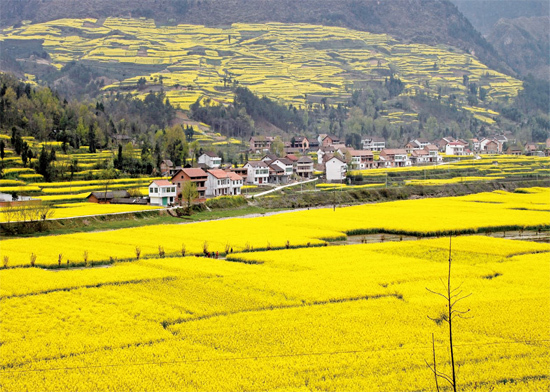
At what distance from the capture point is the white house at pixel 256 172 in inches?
3113

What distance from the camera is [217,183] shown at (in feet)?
221

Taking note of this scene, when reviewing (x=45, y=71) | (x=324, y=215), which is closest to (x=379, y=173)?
(x=324, y=215)

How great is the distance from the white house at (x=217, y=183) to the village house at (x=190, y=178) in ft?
5.19

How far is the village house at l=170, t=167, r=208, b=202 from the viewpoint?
209 ft

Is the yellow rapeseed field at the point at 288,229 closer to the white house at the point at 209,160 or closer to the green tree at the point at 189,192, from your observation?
the green tree at the point at 189,192

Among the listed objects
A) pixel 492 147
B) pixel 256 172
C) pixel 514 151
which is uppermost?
pixel 256 172

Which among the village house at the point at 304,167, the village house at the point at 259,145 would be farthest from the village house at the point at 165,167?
the village house at the point at 259,145

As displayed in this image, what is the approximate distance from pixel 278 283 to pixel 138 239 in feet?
52.9

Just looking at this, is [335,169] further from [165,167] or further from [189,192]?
[189,192]

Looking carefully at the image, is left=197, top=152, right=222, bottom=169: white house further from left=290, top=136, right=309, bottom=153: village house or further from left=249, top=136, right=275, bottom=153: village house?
left=290, top=136, right=309, bottom=153: village house

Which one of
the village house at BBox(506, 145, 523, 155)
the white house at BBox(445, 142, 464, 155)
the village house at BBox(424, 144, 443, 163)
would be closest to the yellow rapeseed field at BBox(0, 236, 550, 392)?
the village house at BBox(424, 144, 443, 163)

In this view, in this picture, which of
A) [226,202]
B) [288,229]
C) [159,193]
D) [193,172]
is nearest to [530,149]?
[226,202]

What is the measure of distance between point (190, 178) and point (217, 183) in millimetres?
4126

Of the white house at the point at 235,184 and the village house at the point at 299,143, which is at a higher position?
the village house at the point at 299,143
